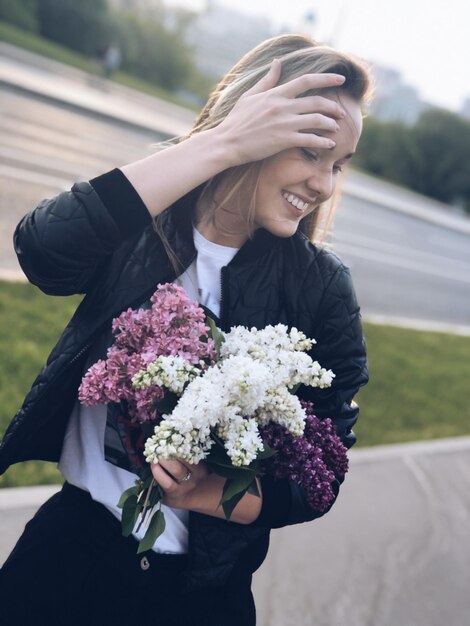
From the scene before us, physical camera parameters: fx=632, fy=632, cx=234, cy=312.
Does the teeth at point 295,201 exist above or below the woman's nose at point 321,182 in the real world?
below

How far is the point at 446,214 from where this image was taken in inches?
957

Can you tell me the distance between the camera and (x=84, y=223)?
1369mm

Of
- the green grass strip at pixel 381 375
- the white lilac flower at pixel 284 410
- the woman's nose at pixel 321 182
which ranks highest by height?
the woman's nose at pixel 321 182

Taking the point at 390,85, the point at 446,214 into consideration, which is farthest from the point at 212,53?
the point at 446,214

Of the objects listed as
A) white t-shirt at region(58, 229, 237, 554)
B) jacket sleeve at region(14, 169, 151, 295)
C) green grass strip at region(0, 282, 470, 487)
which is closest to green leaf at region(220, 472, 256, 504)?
white t-shirt at region(58, 229, 237, 554)

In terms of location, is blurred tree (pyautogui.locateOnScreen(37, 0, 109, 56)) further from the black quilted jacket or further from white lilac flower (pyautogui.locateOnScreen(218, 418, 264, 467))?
white lilac flower (pyautogui.locateOnScreen(218, 418, 264, 467))

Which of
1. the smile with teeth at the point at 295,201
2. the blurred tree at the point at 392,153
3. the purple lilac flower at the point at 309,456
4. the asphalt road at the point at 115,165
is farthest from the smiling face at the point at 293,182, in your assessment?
the blurred tree at the point at 392,153

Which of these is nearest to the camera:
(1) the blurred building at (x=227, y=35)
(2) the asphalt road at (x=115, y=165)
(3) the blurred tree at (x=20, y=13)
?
(2) the asphalt road at (x=115, y=165)

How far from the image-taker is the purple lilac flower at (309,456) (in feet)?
4.14

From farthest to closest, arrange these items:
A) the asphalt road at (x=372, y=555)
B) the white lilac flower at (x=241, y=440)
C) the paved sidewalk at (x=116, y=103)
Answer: the paved sidewalk at (x=116, y=103), the asphalt road at (x=372, y=555), the white lilac flower at (x=241, y=440)

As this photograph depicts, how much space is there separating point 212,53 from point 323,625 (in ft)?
453

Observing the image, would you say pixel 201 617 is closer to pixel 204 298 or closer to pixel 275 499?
pixel 275 499

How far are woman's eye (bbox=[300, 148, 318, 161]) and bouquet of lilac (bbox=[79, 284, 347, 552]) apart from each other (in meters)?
0.47

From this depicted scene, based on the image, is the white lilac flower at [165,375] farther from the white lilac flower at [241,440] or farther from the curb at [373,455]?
the curb at [373,455]
